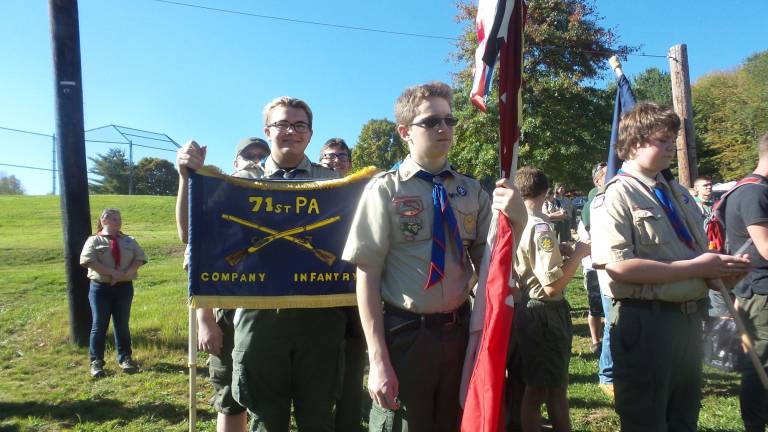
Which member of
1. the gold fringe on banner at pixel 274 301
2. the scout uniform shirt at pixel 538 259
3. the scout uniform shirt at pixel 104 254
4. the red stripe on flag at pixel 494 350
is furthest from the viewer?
the scout uniform shirt at pixel 104 254

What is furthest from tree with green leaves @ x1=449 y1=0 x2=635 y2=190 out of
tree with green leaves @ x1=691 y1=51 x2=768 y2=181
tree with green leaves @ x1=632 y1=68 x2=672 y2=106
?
tree with green leaves @ x1=632 y1=68 x2=672 y2=106

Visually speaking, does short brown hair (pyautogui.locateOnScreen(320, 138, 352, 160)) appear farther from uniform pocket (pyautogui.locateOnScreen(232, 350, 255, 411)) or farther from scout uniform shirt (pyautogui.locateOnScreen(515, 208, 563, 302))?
uniform pocket (pyautogui.locateOnScreen(232, 350, 255, 411))

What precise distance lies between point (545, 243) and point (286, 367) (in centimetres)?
183

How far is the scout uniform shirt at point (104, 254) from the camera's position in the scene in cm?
668

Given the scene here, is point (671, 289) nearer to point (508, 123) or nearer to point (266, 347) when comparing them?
point (508, 123)

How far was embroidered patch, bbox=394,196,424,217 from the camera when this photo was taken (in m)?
2.32

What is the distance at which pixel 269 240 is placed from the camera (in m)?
2.94

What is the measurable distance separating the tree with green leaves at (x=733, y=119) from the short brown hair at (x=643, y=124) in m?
40.8

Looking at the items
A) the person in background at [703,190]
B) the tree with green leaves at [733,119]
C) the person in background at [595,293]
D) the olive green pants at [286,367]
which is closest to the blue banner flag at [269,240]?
the olive green pants at [286,367]

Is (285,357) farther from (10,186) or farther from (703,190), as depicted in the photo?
(10,186)

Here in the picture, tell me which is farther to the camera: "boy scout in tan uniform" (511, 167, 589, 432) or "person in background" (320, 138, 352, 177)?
"person in background" (320, 138, 352, 177)

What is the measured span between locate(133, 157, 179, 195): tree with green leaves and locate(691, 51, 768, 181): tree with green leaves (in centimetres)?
4991

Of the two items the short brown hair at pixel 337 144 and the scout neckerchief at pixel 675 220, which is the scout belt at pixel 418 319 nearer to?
the scout neckerchief at pixel 675 220

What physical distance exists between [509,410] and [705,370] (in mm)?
2897
